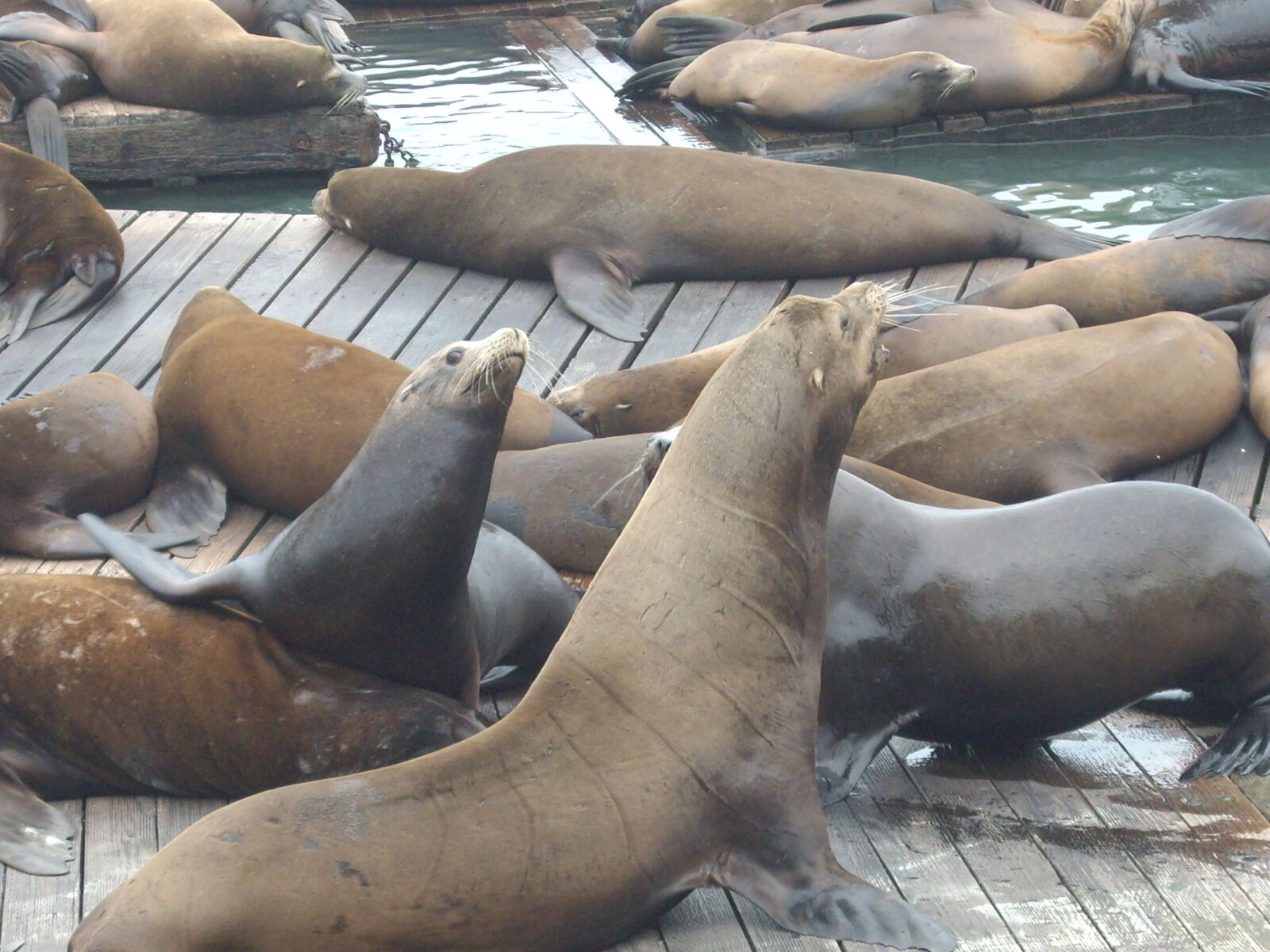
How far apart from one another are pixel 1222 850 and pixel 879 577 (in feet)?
2.65

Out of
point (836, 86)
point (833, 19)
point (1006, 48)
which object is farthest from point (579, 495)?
point (833, 19)

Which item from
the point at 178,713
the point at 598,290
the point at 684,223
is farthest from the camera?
the point at 684,223

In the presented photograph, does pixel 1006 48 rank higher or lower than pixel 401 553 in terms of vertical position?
lower

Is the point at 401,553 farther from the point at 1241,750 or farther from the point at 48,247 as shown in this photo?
the point at 48,247

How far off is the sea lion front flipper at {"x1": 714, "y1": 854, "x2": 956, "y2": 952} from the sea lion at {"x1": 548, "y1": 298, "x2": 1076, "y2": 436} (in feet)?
8.18

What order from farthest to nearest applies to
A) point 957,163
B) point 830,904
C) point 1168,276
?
point 957,163 < point 1168,276 < point 830,904

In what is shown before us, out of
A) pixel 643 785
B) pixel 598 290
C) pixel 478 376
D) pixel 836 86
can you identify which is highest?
pixel 478 376

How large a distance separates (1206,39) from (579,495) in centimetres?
665

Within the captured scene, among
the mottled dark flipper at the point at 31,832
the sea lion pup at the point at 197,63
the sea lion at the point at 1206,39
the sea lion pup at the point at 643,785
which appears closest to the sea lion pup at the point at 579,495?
the sea lion pup at the point at 643,785

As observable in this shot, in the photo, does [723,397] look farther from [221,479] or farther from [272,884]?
[221,479]

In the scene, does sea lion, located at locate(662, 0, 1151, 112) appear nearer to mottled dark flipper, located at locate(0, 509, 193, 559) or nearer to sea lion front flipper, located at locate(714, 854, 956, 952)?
mottled dark flipper, located at locate(0, 509, 193, 559)

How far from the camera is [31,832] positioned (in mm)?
3035

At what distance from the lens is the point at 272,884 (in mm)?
2400

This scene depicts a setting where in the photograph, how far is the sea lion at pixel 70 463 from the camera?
4441 mm
